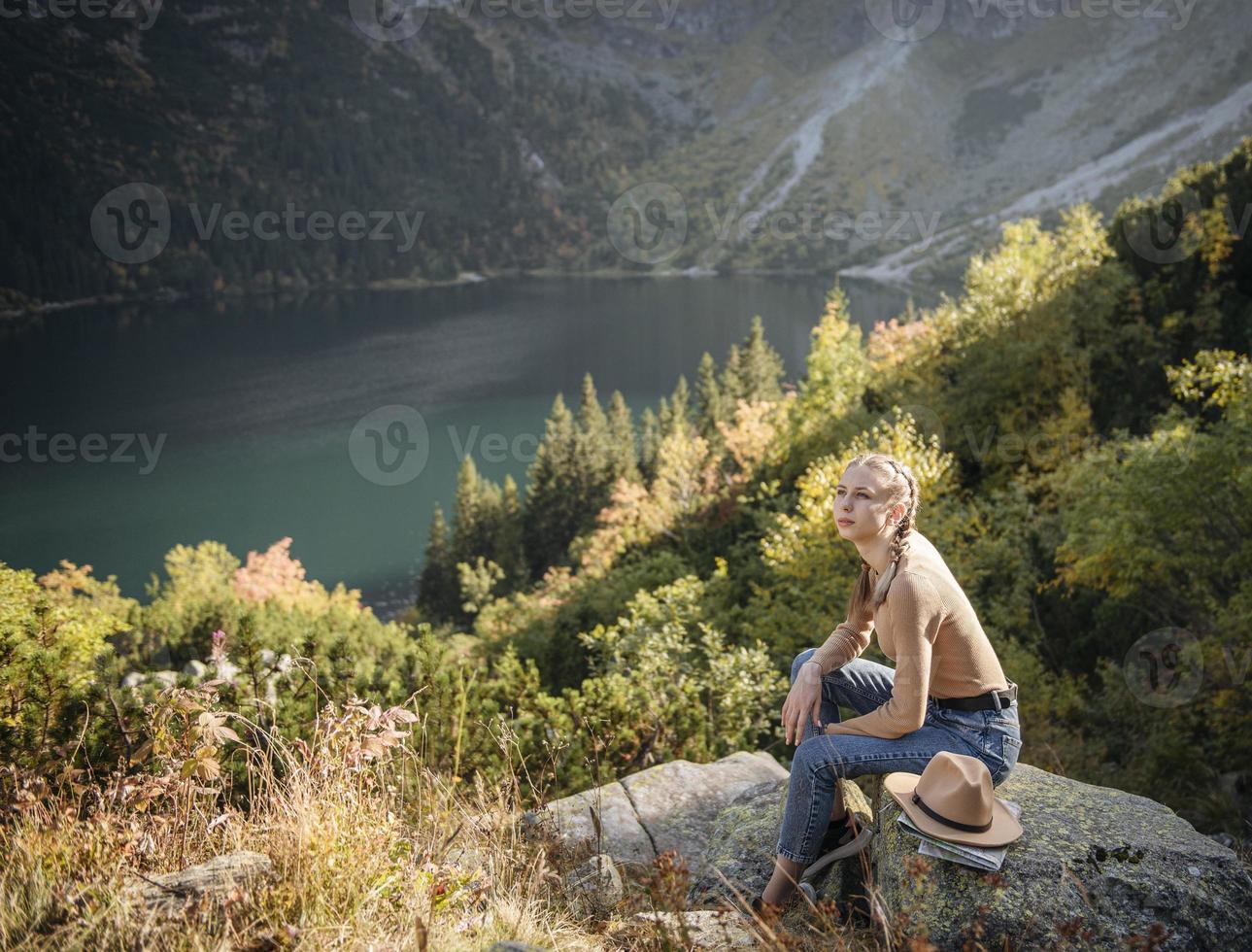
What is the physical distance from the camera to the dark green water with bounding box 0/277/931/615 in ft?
204

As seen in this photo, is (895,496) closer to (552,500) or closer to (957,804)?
(957,804)

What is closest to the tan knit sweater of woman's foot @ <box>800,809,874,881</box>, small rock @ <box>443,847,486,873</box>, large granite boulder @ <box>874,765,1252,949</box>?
large granite boulder @ <box>874,765,1252,949</box>

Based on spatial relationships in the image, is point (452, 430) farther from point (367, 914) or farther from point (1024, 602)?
point (367, 914)

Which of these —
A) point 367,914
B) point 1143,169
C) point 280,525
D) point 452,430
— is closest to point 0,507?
point 280,525

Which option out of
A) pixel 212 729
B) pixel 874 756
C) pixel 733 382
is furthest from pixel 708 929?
pixel 733 382

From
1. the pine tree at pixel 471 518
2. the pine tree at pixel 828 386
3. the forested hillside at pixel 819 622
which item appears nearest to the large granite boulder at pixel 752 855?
the forested hillside at pixel 819 622

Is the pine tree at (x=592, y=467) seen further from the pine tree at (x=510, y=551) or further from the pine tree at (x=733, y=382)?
the pine tree at (x=733, y=382)

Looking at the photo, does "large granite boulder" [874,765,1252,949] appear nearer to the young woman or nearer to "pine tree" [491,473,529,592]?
the young woman

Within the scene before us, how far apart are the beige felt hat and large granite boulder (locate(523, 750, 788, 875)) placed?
1.77 m

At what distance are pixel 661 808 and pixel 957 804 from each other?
310cm

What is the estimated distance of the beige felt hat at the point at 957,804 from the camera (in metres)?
3.33

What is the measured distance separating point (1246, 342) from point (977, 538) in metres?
10.4

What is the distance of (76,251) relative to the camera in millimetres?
151250

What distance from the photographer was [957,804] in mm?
3332
